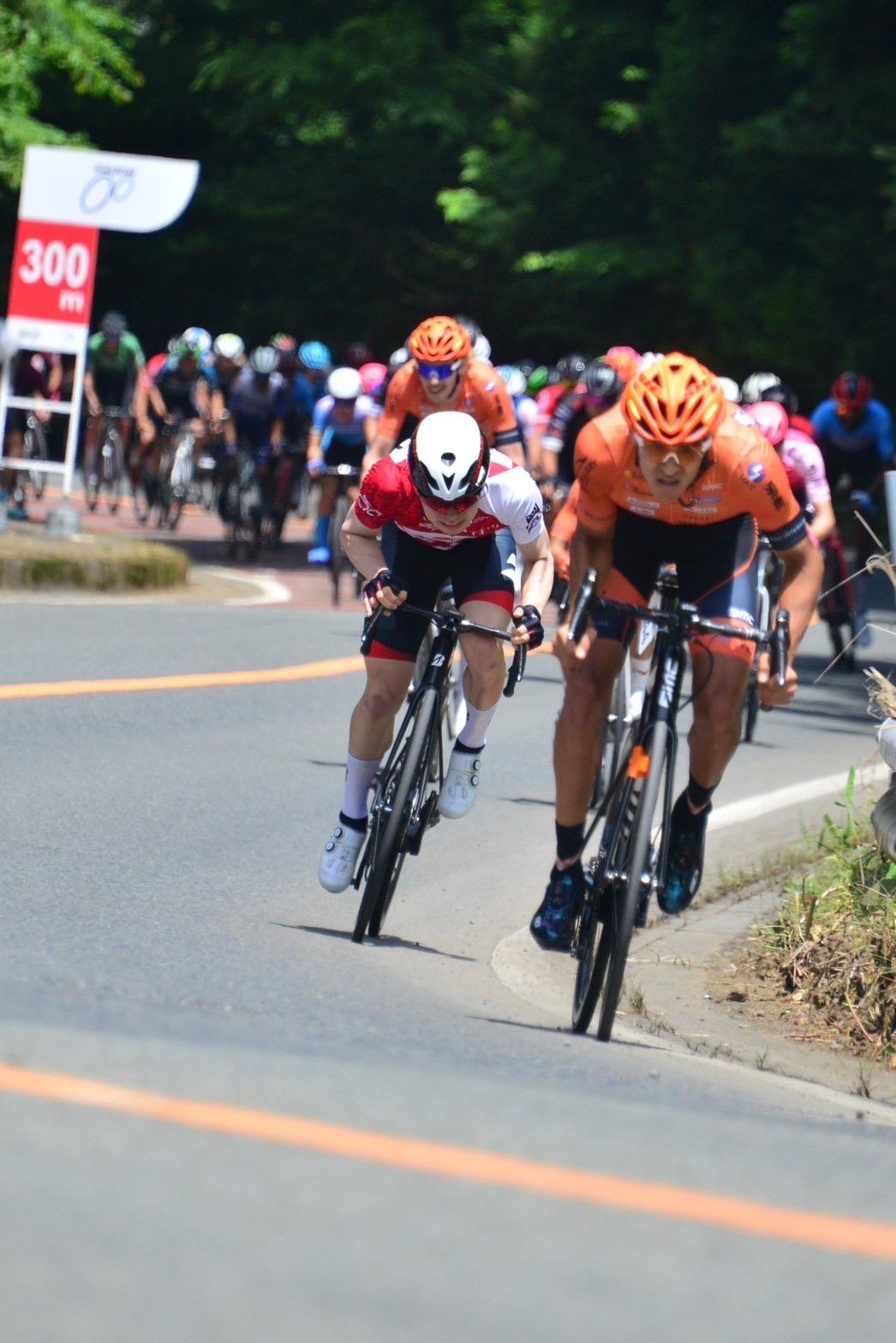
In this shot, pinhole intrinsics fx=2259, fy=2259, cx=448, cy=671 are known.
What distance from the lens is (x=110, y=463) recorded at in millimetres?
24656

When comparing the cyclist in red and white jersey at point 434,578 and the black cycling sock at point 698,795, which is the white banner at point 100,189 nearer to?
the cyclist in red and white jersey at point 434,578

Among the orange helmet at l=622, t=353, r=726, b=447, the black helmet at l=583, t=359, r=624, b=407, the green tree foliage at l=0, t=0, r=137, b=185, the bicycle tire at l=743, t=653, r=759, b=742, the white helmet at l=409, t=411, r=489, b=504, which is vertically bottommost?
the bicycle tire at l=743, t=653, r=759, b=742

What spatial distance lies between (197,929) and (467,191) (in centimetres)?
2981

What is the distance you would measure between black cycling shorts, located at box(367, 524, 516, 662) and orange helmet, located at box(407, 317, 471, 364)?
Result: 96.5 inches

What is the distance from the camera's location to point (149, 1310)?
304 centimetres

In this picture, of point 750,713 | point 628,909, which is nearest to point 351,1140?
point 628,909

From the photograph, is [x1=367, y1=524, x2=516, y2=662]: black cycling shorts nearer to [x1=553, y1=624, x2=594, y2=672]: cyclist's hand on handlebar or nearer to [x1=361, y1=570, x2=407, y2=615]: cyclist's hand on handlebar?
[x1=361, y1=570, x2=407, y2=615]: cyclist's hand on handlebar

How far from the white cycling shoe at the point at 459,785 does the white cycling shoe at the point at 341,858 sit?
327 millimetres

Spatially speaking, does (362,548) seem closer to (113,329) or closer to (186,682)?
(186,682)

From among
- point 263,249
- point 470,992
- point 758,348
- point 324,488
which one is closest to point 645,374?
point 470,992

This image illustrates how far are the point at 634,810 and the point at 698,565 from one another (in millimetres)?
896

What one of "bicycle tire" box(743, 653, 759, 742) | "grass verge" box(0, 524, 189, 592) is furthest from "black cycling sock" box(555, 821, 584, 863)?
"grass verge" box(0, 524, 189, 592)

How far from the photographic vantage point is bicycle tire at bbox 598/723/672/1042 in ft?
19.3

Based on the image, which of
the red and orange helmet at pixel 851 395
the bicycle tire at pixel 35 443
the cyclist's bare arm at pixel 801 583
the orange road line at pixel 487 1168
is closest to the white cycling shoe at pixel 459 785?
the cyclist's bare arm at pixel 801 583
